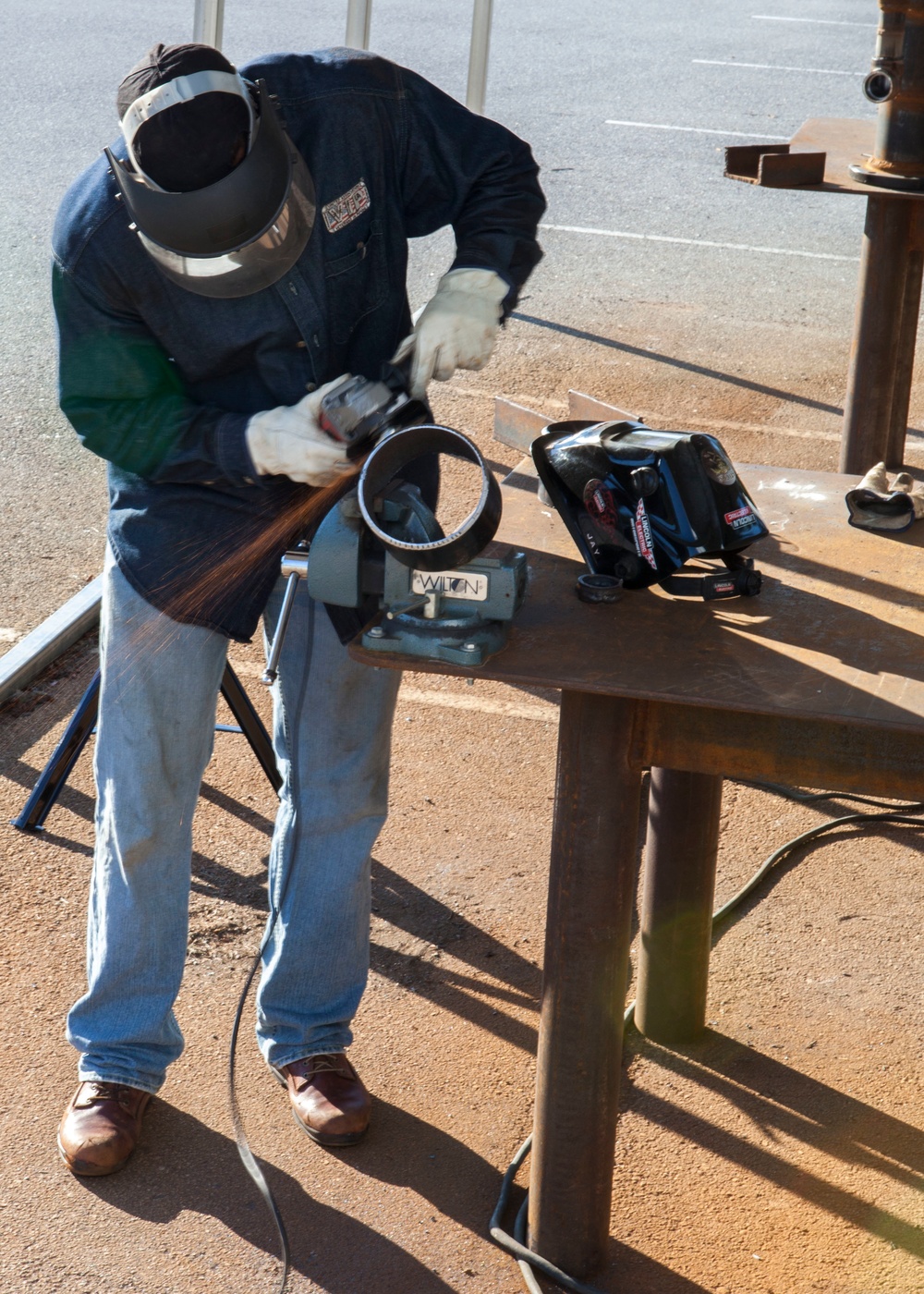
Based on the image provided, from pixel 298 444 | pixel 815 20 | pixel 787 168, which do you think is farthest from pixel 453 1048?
pixel 815 20

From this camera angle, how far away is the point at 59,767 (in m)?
3.25

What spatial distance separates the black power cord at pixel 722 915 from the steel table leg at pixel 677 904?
0.32 ft

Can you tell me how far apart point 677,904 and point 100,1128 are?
1.14m

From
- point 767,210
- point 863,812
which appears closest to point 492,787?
point 863,812

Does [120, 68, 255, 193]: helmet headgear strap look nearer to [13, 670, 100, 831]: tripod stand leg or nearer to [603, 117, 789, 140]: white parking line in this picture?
[13, 670, 100, 831]: tripod stand leg

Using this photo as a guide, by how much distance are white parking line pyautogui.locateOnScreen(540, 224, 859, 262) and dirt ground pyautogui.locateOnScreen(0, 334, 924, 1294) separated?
18.4ft

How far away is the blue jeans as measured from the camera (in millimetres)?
2271

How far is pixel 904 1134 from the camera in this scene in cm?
250

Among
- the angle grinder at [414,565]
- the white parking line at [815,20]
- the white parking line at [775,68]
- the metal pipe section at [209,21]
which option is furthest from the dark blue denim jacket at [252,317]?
the white parking line at [815,20]

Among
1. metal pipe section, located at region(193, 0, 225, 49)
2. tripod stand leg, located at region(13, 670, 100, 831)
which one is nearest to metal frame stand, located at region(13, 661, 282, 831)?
tripod stand leg, located at region(13, 670, 100, 831)

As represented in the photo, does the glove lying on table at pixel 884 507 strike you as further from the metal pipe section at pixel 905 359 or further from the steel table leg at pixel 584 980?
the metal pipe section at pixel 905 359

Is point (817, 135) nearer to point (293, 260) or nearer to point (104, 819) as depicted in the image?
point (293, 260)

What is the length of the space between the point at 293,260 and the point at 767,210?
8.07 m

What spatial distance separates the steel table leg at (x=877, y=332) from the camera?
4.79 meters
